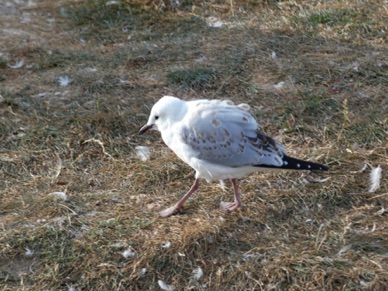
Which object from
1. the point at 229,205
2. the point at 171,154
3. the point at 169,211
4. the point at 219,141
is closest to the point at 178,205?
the point at 169,211

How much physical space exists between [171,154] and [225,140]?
84 cm

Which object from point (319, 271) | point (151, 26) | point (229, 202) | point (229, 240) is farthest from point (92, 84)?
point (319, 271)

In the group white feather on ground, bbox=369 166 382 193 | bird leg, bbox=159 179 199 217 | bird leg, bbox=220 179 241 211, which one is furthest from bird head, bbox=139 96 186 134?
white feather on ground, bbox=369 166 382 193

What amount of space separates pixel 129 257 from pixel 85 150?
116cm

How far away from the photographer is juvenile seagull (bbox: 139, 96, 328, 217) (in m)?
3.43

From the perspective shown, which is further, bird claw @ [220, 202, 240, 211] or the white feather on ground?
the white feather on ground

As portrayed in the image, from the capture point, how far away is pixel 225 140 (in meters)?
3.43

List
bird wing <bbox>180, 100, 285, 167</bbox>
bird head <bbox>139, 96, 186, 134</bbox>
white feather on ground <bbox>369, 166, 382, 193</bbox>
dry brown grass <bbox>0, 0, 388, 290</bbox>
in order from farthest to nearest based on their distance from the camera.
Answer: white feather on ground <bbox>369, 166, 382, 193</bbox>, bird head <bbox>139, 96, 186, 134</bbox>, bird wing <bbox>180, 100, 285, 167</bbox>, dry brown grass <bbox>0, 0, 388, 290</bbox>

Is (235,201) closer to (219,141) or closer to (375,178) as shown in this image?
(219,141)

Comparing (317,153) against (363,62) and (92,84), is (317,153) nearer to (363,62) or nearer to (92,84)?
(363,62)

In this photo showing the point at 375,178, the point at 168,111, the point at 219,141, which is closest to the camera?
the point at 219,141

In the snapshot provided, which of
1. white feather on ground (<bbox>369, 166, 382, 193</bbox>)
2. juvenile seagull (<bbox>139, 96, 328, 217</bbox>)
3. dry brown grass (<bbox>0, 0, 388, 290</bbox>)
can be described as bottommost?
dry brown grass (<bbox>0, 0, 388, 290</bbox>)

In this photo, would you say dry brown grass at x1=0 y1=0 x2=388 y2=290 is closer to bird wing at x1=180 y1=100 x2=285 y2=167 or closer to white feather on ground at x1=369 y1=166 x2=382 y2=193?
white feather on ground at x1=369 y1=166 x2=382 y2=193

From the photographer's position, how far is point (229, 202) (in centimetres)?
373
